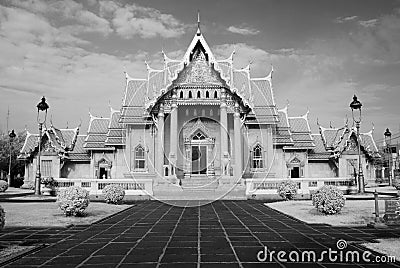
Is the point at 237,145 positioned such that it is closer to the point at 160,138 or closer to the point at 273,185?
the point at 273,185

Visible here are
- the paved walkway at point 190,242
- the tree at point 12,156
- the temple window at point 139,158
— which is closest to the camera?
the paved walkway at point 190,242

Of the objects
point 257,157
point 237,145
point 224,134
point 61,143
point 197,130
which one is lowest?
point 257,157

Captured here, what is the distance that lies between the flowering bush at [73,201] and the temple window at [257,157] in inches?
756

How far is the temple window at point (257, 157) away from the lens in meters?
30.8

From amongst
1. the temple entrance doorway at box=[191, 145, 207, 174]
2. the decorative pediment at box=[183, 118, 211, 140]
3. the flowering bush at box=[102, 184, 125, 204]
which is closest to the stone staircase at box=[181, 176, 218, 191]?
the temple entrance doorway at box=[191, 145, 207, 174]

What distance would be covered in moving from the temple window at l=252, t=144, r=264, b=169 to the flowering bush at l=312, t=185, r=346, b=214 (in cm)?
1696

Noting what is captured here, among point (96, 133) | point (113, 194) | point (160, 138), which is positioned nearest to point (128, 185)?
point (160, 138)

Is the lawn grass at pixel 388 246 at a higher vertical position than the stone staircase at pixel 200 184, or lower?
lower

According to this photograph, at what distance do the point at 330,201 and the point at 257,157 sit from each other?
58.4 feet

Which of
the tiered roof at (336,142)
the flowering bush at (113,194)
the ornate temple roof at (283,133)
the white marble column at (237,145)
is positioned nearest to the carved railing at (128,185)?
the flowering bush at (113,194)

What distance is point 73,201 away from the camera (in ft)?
42.9

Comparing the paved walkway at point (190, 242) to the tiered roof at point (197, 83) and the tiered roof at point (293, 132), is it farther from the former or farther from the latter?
the tiered roof at point (293, 132)

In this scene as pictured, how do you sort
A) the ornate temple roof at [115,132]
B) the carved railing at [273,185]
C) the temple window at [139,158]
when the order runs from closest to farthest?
the carved railing at [273,185]
the temple window at [139,158]
the ornate temple roof at [115,132]

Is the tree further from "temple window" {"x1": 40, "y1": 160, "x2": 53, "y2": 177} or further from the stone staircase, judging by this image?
the stone staircase
